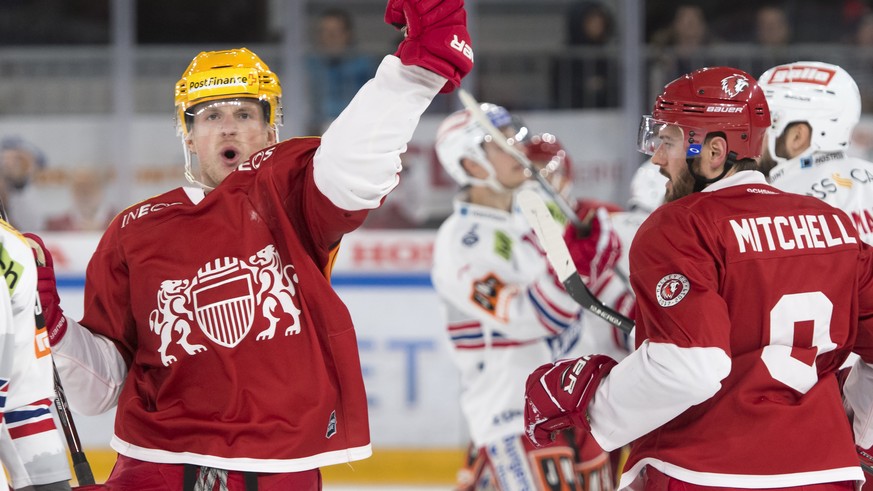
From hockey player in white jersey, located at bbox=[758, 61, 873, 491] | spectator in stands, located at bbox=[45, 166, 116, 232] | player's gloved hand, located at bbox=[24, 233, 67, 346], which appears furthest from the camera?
spectator in stands, located at bbox=[45, 166, 116, 232]

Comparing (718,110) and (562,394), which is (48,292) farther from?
(718,110)

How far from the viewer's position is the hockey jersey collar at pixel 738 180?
233 cm

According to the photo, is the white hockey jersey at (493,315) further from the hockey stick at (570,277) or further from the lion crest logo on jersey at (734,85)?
the lion crest logo on jersey at (734,85)

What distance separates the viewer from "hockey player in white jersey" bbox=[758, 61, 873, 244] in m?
3.13

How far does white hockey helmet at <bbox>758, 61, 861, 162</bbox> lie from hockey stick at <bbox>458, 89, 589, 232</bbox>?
1.81 feet

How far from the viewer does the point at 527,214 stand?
3.01 m

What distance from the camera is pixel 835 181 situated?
3090mm

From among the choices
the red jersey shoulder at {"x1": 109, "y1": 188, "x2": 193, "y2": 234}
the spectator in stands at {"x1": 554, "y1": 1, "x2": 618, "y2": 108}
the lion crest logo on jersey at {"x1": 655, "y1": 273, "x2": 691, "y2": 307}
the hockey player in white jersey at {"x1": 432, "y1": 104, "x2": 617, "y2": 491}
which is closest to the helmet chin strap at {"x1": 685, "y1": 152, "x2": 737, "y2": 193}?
the lion crest logo on jersey at {"x1": 655, "y1": 273, "x2": 691, "y2": 307}

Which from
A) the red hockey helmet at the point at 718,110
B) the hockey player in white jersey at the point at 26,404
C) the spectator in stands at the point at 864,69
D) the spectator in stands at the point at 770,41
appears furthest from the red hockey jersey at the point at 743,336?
the spectator in stands at the point at 864,69

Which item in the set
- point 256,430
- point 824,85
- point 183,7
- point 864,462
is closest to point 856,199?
point 824,85

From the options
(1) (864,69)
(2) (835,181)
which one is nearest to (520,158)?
(2) (835,181)

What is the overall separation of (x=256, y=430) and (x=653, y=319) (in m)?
0.73

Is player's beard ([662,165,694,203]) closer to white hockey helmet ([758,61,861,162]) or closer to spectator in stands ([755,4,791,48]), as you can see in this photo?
white hockey helmet ([758,61,861,162])

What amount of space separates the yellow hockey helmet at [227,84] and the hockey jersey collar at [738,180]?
0.89 m
